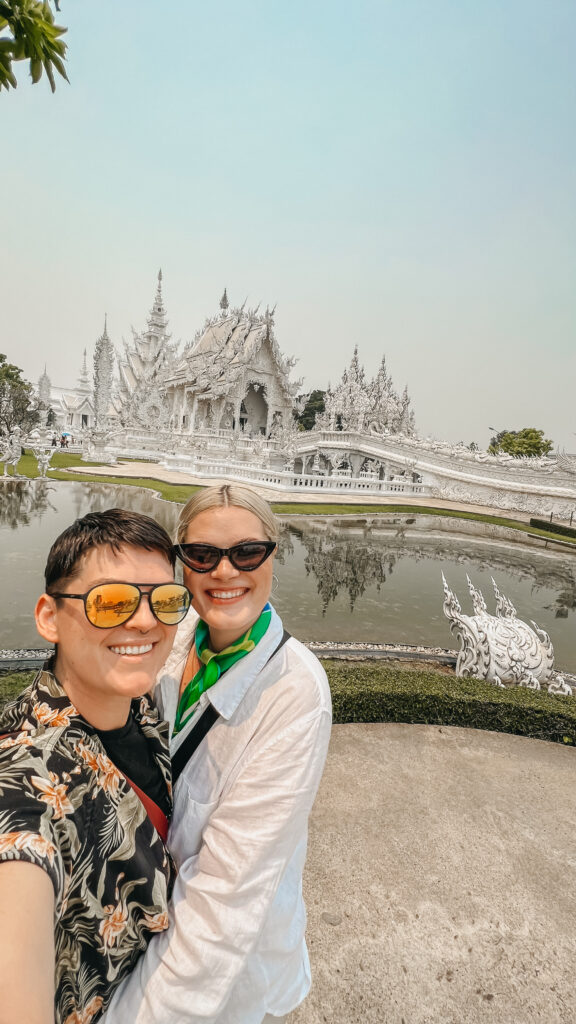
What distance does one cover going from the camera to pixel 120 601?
3.42ft

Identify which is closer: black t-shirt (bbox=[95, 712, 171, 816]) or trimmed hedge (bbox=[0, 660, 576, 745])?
black t-shirt (bbox=[95, 712, 171, 816])

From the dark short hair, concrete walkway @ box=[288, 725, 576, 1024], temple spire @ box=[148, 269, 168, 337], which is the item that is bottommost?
concrete walkway @ box=[288, 725, 576, 1024]

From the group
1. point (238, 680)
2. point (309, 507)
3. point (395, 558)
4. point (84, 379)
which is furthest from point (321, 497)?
point (84, 379)

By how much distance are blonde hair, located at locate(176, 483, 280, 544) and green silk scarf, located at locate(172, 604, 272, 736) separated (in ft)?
0.84

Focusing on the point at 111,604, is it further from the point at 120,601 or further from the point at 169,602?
the point at 169,602

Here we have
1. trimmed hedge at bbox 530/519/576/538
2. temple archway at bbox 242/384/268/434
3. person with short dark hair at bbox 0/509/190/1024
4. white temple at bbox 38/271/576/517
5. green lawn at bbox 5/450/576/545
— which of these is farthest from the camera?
temple archway at bbox 242/384/268/434

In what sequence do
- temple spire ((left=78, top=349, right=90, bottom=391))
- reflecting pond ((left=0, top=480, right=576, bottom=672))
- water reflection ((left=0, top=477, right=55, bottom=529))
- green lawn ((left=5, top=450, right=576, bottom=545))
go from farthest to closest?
temple spire ((left=78, top=349, right=90, bottom=391))
green lawn ((left=5, top=450, right=576, bottom=545))
water reflection ((left=0, top=477, right=55, bottom=529))
reflecting pond ((left=0, top=480, right=576, bottom=672))

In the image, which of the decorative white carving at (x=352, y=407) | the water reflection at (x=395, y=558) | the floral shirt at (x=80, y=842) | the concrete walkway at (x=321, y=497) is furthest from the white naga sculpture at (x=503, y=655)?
the decorative white carving at (x=352, y=407)

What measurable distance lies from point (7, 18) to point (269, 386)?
30392mm

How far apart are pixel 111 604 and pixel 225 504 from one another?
1.35ft

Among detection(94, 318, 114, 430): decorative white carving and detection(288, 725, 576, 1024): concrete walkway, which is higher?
detection(94, 318, 114, 430): decorative white carving

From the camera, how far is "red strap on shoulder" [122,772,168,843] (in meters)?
1.08

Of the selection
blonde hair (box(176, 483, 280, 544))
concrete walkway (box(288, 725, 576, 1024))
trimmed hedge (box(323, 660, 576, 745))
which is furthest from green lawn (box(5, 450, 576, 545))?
blonde hair (box(176, 483, 280, 544))

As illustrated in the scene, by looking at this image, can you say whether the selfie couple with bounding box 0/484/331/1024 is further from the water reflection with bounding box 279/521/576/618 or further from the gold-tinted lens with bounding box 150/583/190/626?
the water reflection with bounding box 279/521/576/618
